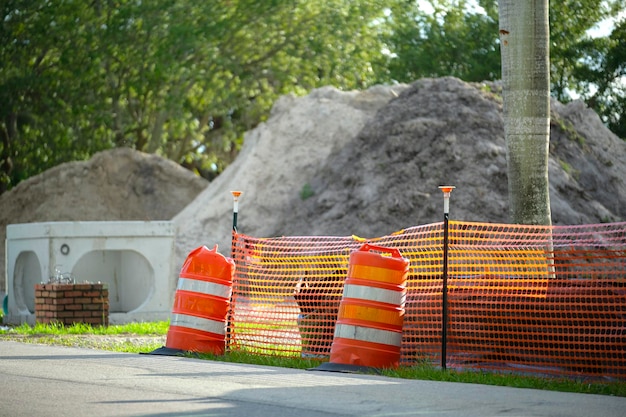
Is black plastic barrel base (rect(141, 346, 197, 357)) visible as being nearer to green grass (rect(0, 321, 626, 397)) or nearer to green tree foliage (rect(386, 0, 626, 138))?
green grass (rect(0, 321, 626, 397))

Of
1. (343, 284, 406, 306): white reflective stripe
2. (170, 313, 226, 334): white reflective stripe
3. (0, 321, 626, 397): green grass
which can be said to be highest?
(343, 284, 406, 306): white reflective stripe

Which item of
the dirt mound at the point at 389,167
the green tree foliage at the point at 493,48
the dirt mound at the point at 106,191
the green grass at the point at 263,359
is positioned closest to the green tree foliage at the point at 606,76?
the green tree foliage at the point at 493,48

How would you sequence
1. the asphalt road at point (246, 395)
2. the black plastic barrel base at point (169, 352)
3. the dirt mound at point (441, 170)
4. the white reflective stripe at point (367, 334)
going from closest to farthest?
the asphalt road at point (246, 395) → the white reflective stripe at point (367, 334) → the black plastic barrel base at point (169, 352) → the dirt mound at point (441, 170)

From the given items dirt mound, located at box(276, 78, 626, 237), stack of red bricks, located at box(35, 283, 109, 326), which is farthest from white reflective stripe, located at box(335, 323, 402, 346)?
dirt mound, located at box(276, 78, 626, 237)

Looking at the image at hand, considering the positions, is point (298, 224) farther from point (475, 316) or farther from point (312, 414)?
point (312, 414)

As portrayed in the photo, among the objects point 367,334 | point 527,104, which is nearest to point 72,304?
point 367,334

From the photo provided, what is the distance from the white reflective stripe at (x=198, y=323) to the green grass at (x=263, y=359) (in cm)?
32

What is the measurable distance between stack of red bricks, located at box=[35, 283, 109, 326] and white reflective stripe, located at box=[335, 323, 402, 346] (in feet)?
22.3

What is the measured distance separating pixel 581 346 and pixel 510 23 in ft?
14.8

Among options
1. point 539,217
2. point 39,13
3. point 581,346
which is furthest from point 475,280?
point 39,13

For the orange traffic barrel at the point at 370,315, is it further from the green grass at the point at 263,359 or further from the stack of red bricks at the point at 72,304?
the stack of red bricks at the point at 72,304

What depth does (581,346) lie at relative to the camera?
10859mm

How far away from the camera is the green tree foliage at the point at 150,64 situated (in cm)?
3566

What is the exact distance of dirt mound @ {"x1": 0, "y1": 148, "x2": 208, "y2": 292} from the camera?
32.8 m
